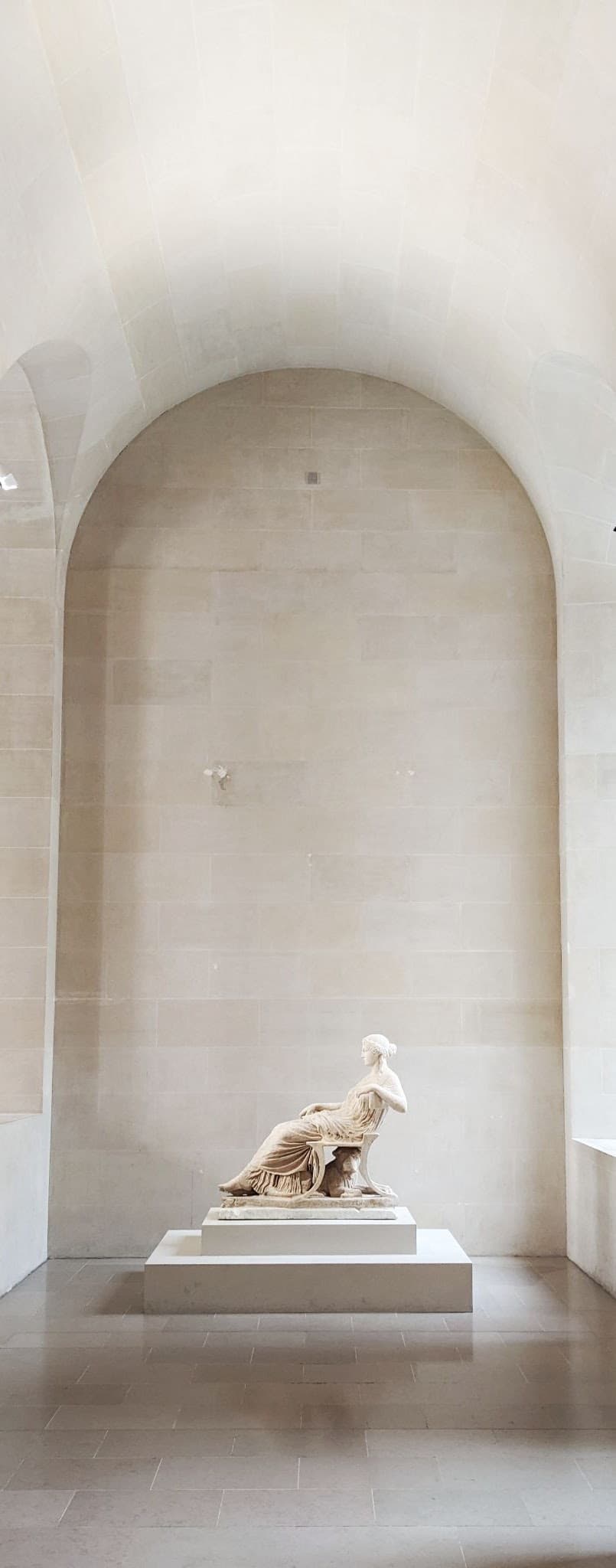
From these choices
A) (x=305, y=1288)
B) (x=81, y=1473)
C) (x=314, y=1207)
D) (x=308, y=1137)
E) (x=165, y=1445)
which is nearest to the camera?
(x=81, y=1473)

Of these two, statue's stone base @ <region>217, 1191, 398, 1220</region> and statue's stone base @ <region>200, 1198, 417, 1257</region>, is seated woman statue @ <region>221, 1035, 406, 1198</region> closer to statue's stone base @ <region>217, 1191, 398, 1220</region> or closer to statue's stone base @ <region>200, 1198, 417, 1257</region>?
statue's stone base @ <region>217, 1191, 398, 1220</region>

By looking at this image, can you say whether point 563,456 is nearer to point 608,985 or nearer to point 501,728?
point 501,728

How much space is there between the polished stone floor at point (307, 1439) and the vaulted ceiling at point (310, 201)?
17.6ft

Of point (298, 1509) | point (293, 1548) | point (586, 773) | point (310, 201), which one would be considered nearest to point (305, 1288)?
point (298, 1509)

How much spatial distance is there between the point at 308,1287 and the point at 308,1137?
0.93 m

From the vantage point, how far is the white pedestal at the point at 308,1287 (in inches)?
299

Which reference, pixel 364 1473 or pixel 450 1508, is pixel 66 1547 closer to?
pixel 364 1473

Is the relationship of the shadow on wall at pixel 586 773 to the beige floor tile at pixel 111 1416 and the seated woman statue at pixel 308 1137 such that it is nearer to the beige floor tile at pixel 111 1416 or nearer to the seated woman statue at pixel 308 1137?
the seated woman statue at pixel 308 1137

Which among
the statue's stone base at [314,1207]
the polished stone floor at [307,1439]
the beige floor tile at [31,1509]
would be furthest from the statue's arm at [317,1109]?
the beige floor tile at [31,1509]

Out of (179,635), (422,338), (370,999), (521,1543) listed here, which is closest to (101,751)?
(179,635)

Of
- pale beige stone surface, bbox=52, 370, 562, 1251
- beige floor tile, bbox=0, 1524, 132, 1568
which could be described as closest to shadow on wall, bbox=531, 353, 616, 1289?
pale beige stone surface, bbox=52, 370, 562, 1251

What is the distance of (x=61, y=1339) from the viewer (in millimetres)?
7059

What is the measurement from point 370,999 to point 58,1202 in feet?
8.93

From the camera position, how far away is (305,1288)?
7582 millimetres
